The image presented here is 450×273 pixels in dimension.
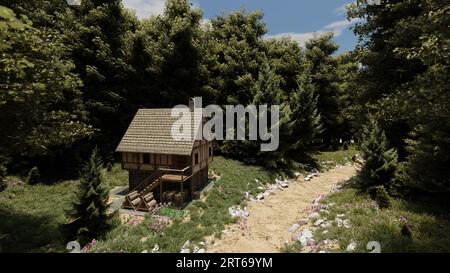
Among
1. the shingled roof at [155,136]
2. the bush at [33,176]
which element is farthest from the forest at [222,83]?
the shingled roof at [155,136]

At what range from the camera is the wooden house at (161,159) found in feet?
61.9

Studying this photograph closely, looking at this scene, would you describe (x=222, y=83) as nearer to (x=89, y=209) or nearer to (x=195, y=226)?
(x=195, y=226)

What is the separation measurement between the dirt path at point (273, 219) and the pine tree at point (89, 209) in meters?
5.85

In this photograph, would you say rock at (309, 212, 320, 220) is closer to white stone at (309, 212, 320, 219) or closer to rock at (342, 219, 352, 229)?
white stone at (309, 212, 320, 219)

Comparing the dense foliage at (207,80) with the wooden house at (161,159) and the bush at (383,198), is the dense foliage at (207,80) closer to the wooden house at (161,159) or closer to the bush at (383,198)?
the bush at (383,198)

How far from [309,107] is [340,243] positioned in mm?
20312

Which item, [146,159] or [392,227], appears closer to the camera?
[392,227]

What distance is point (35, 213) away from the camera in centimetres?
1812

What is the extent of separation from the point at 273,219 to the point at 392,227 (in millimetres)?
6767

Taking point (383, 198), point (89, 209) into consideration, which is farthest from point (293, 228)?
point (89, 209)

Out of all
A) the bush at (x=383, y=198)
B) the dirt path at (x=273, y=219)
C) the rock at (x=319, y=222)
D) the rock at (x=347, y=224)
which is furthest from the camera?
the bush at (x=383, y=198)

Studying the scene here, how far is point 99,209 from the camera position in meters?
14.2
